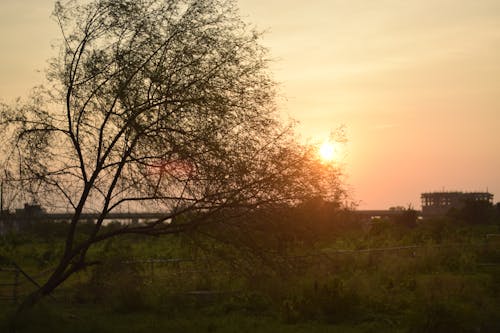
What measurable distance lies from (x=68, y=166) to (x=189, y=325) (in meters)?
5.10

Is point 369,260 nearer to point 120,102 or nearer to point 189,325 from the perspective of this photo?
point 189,325

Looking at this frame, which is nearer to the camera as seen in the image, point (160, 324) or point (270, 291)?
point (270, 291)

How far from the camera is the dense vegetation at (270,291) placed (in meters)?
16.4

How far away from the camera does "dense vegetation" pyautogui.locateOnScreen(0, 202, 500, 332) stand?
647 inches

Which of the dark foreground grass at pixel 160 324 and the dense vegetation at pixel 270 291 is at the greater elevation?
the dense vegetation at pixel 270 291

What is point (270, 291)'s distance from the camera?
17.2 meters

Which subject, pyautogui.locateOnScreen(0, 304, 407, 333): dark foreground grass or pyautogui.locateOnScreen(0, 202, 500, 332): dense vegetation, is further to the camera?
pyautogui.locateOnScreen(0, 304, 407, 333): dark foreground grass

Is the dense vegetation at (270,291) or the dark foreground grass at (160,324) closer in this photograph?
the dense vegetation at (270,291)

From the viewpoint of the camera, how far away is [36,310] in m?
18.0

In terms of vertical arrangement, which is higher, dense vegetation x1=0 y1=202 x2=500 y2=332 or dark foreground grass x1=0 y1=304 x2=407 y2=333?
dense vegetation x1=0 y1=202 x2=500 y2=332

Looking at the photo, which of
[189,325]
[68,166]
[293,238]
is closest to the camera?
[293,238]

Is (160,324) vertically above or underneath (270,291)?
underneath

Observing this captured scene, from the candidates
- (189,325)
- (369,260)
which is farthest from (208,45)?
(369,260)

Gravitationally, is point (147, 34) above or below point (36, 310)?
above
